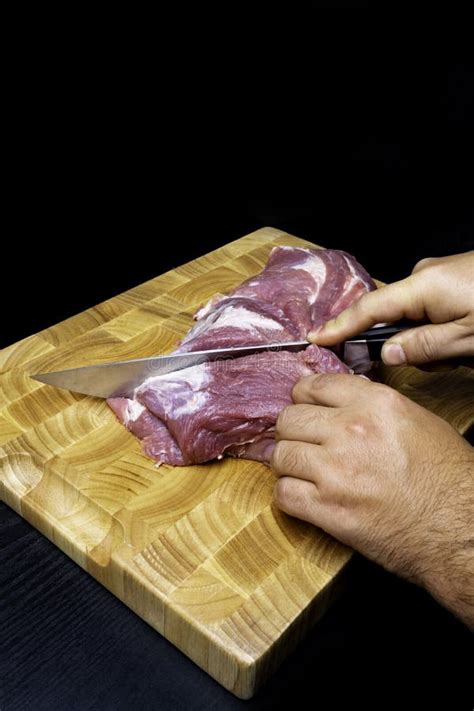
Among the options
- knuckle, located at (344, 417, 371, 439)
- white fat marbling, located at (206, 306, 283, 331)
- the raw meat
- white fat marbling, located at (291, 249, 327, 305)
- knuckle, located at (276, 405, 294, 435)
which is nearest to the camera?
knuckle, located at (344, 417, 371, 439)

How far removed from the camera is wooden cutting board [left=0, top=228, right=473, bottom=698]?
1740mm

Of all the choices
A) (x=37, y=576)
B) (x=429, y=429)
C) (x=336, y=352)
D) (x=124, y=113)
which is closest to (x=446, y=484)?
(x=429, y=429)

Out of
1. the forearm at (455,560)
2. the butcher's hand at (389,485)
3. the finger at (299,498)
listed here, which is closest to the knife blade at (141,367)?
the butcher's hand at (389,485)

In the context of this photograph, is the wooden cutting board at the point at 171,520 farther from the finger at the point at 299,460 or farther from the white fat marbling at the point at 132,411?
the finger at the point at 299,460

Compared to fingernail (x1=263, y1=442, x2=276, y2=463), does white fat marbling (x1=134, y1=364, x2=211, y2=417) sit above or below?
above

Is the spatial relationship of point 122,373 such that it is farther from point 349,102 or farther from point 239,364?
point 349,102

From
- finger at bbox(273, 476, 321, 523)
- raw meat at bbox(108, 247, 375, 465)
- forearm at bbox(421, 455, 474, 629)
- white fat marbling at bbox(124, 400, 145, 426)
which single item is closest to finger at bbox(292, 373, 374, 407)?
raw meat at bbox(108, 247, 375, 465)

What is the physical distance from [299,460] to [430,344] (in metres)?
0.56

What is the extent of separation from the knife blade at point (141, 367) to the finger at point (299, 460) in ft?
1.30

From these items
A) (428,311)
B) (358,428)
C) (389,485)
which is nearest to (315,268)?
(428,311)

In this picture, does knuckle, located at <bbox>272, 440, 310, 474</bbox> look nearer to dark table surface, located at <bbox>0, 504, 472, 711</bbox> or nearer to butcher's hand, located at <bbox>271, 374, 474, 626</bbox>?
butcher's hand, located at <bbox>271, 374, 474, 626</bbox>

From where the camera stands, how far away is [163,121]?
147 inches

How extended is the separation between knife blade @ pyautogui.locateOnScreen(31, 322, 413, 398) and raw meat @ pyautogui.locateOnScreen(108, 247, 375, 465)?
3 centimetres

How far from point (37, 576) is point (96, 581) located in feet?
0.49
